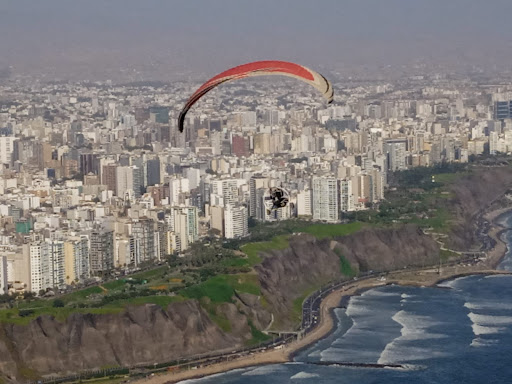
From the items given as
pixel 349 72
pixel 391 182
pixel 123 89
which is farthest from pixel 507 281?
pixel 349 72

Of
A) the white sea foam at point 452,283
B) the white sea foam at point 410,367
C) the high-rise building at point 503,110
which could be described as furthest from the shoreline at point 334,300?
the high-rise building at point 503,110

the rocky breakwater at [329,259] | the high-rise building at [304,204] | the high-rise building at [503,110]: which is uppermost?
the high-rise building at [503,110]

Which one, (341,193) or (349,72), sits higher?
(349,72)

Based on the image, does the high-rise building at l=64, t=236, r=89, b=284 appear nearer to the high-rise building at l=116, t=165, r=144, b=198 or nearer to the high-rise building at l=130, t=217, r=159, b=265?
the high-rise building at l=130, t=217, r=159, b=265

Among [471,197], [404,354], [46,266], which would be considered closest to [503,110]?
[471,197]

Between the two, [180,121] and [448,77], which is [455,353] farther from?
[448,77]

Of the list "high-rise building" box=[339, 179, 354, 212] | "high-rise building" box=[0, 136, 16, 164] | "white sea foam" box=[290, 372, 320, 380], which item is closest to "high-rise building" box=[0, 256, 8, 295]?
"white sea foam" box=[290, 372, 320, 380]

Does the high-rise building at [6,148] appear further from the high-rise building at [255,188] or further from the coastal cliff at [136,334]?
the coastal cliff at [136,334]

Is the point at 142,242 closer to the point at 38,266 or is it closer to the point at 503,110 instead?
the point at 38,266
